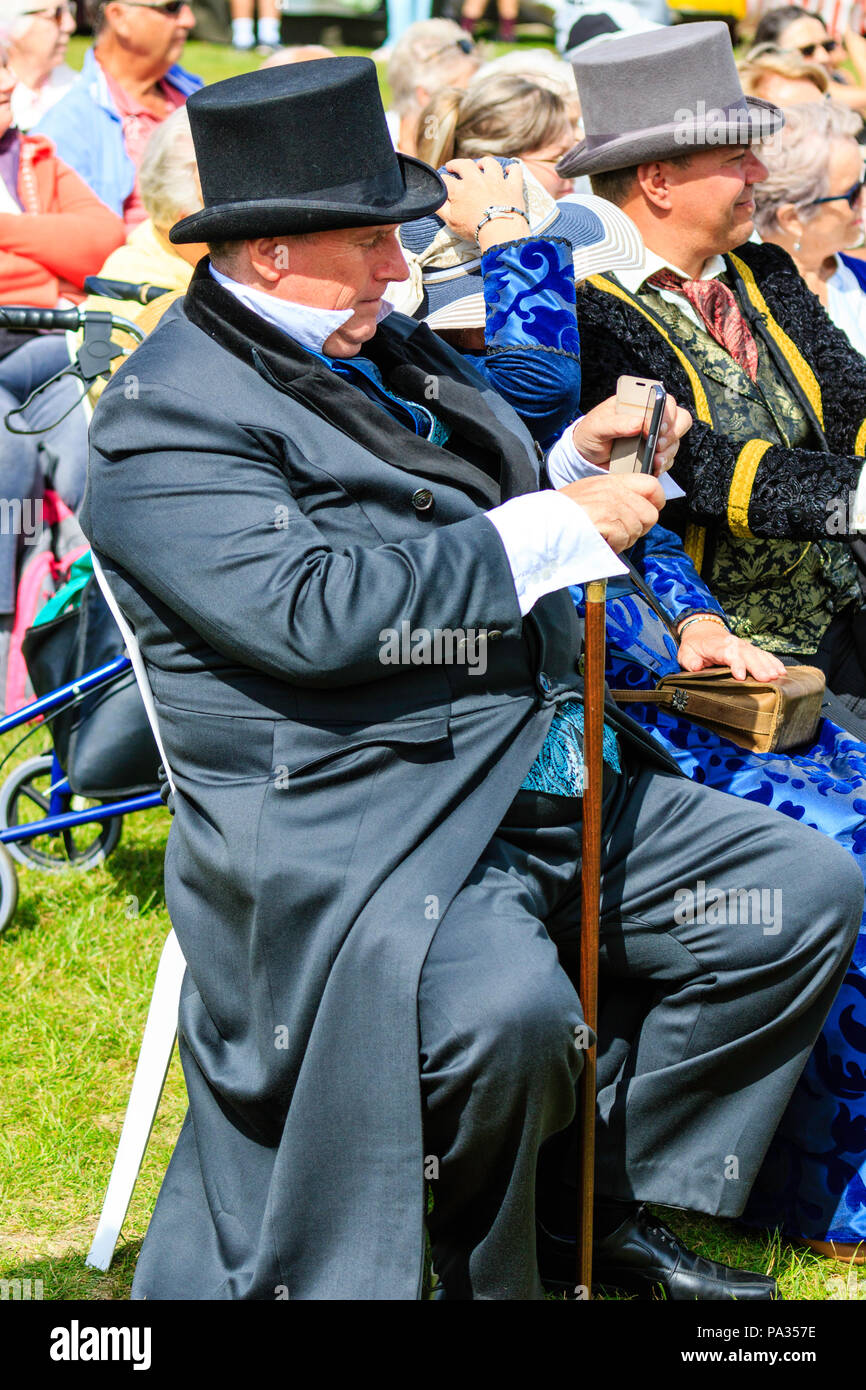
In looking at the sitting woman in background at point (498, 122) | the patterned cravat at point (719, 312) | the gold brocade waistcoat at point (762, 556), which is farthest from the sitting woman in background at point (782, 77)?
the gold brocade waistcoat at point (762, 556)

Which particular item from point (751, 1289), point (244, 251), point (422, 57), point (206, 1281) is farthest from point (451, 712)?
point (422, 57)

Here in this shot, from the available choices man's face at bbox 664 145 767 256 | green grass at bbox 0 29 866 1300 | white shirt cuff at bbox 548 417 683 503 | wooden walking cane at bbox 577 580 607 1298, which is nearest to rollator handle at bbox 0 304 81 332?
white shirt cuff at bbox 548 417 683 503

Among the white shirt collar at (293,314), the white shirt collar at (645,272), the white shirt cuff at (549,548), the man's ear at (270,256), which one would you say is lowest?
the white shirt collar at (645,272)

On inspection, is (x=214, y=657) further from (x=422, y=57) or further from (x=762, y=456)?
(x=422, y=57)

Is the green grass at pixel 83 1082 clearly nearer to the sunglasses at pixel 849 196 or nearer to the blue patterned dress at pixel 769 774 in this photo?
the blue patterned dress at pixel 769 774

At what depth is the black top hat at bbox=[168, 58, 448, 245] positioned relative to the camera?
2217 millimetres

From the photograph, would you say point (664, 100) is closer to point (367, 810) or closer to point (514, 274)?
point (514, 274)

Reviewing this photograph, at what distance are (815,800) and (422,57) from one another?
515 centimetres

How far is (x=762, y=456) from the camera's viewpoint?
10.3 feet

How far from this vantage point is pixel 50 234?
511 centimetres

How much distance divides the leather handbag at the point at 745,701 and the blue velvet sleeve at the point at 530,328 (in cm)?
38

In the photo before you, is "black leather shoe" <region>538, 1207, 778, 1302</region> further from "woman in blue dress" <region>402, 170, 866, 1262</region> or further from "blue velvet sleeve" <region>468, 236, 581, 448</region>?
"blue velvet sleeve" <region>468, 236, 581, 448</region>

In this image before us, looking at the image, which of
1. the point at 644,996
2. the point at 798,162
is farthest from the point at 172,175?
the point at 644,996

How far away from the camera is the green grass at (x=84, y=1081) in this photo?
8.73 feet
